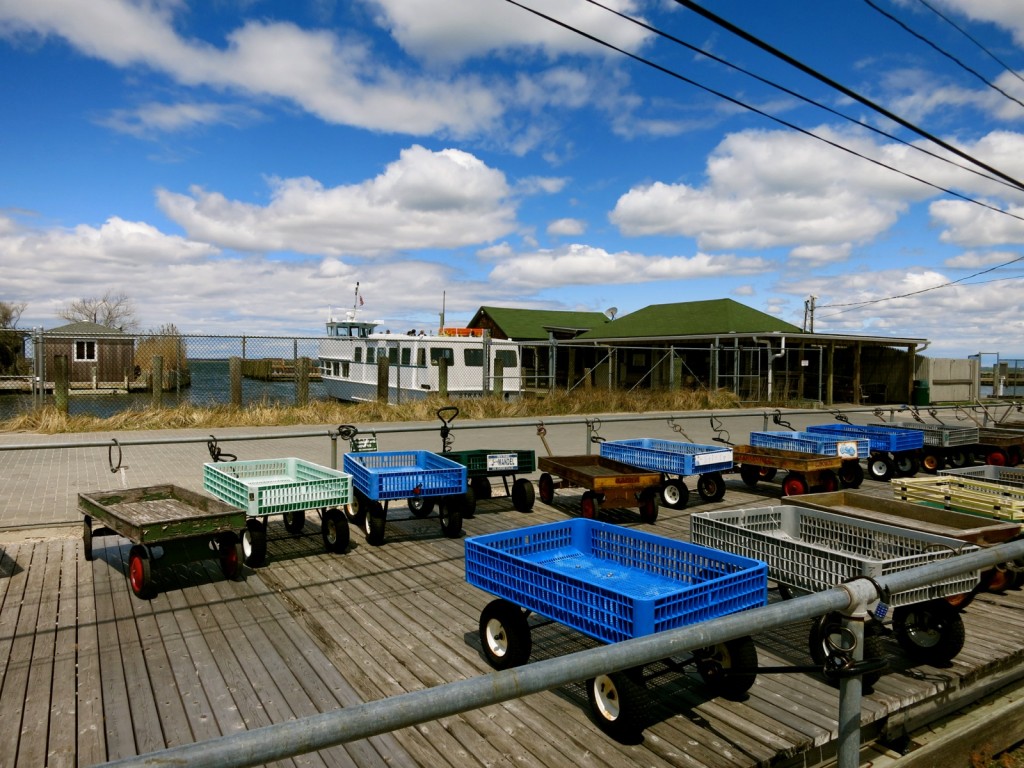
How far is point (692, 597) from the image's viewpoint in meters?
4.16

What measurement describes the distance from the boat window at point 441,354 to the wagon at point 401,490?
2013cm

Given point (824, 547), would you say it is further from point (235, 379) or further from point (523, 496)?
point (235, 379)

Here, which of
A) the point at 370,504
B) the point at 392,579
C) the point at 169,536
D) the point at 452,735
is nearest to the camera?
the point at 452,735

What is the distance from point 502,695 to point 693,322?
34685 mm

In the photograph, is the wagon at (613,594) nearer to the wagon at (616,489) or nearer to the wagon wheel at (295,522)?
the wagon at (616,489)

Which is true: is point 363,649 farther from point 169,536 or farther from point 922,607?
point 922,607

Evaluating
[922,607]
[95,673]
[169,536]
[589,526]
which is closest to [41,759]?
[95,673]

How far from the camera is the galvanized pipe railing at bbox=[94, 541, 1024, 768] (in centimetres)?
157

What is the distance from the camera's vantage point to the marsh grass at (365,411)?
58.5ft

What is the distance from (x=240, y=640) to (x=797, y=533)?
4880 millimetres

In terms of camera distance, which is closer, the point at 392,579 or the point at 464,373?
the point at 392,579

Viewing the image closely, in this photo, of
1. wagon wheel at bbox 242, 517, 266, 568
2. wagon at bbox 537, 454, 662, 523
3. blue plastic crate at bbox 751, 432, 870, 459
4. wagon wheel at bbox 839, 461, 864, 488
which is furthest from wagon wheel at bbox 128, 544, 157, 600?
wagon wheel at bbox 839, 461, 864, 488

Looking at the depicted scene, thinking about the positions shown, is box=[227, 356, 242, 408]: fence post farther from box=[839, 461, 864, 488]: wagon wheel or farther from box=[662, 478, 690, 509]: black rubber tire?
box=[839, 461, 864, 488]: wagon wheel

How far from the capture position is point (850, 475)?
11.4m
